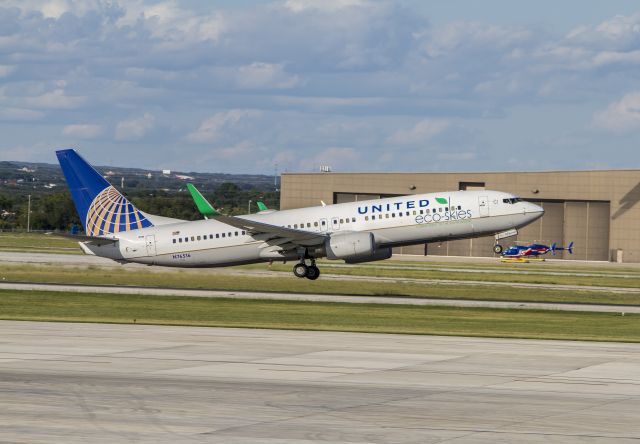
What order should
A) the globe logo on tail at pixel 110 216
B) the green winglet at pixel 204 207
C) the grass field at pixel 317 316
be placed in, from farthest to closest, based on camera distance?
the globe logo on tail at pixel 110 216, the green winglet at pixel 204 207, the grass field at pixel 317 316

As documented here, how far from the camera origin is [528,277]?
241 ft

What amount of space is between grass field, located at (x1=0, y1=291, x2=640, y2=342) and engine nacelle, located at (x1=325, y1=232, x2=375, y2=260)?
8047 mm

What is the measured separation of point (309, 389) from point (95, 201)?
39.7 metres

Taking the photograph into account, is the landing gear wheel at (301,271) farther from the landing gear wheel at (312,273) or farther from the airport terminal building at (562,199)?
the airport terminal building at (562,199)

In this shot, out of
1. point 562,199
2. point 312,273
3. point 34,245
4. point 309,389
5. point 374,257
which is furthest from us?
point 562,199

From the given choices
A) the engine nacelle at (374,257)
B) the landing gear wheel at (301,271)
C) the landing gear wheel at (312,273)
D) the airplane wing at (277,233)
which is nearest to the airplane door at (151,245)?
the airplane wing at (277,233)

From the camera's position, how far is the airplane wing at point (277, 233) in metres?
54.8

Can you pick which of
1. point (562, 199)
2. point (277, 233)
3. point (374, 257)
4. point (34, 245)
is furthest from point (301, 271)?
point (562, 199)

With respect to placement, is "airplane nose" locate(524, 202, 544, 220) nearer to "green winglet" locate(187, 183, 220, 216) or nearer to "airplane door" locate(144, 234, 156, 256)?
"green winglet" locate(187, 183, 220, 216)

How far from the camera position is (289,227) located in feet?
187

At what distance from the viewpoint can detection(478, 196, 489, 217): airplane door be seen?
55.5 meters

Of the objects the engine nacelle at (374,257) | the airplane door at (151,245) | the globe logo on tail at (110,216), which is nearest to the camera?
the engine nacelle at (374,257)

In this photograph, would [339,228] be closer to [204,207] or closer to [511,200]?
[204,207]

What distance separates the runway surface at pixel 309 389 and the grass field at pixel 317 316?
159 inches
